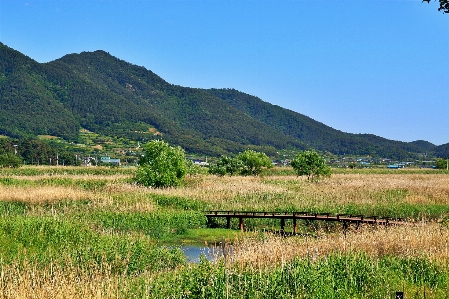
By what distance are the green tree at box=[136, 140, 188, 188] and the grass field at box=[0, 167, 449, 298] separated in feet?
9.39

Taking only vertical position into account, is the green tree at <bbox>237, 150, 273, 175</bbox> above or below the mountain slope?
below

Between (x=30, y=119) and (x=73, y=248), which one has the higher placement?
(x=30, y=119)

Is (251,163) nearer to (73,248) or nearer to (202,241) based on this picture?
(202,241)

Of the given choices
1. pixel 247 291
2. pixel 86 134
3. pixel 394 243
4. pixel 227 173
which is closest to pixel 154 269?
pixel 247 291

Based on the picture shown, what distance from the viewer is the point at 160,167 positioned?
37562 millimetres

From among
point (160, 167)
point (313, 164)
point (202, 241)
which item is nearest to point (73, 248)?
point (202, 241)

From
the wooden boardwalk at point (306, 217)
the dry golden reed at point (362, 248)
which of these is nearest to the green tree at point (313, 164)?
the wooden boardwalk at point (306, 217)

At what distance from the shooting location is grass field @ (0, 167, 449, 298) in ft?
36.1

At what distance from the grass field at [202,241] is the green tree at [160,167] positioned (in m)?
2.86

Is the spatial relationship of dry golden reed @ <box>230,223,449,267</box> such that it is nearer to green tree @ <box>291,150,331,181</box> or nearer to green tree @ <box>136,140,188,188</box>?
green tree @ <box>136,140,188,188</box>

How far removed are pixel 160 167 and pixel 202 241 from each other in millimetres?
15563

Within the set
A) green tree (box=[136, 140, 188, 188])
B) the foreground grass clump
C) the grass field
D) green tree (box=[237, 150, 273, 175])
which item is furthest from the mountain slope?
the foreground grass clump

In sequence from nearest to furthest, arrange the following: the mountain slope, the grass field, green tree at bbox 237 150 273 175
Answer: the grass field → green tree at bbox 237 150 273 175 → the mountain slope

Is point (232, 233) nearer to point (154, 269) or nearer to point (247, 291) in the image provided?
point (154, 269)
